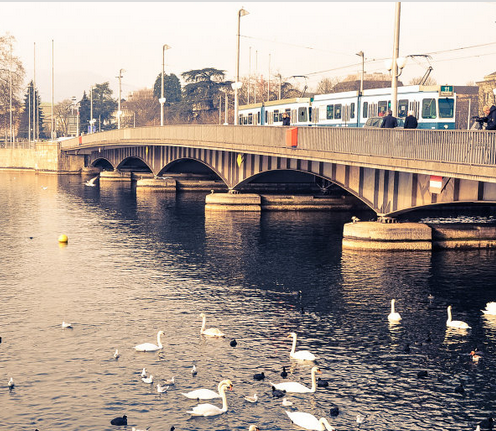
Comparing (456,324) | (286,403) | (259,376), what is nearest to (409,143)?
(456,324)

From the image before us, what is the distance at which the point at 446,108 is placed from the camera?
5344 centimetres

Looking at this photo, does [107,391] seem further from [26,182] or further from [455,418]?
[26,182]

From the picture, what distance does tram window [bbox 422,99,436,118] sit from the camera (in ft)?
175

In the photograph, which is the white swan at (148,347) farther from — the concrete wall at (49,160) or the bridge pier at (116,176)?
the concrete wall at (49,160)

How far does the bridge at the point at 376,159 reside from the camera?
3397 centimetres

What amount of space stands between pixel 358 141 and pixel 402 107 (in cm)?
1552

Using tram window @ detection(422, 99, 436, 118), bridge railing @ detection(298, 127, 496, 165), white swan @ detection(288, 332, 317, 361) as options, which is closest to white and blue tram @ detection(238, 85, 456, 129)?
tram window @ detection(422, 99, 436, 118)

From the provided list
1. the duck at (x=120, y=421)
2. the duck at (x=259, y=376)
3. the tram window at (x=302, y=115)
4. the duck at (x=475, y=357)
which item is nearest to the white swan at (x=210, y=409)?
the duck at (x=120, y=421)

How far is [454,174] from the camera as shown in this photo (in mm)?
33969

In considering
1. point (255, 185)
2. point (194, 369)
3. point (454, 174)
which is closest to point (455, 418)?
point (194, 369)

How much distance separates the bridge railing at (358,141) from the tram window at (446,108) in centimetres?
1117

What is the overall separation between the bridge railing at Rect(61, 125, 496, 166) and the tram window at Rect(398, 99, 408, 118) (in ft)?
33.9

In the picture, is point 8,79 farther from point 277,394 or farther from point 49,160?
point 277,394

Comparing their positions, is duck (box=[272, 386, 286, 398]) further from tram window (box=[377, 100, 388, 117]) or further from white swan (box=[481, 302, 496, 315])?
tram window (box=[377, 100, 388, 117])
